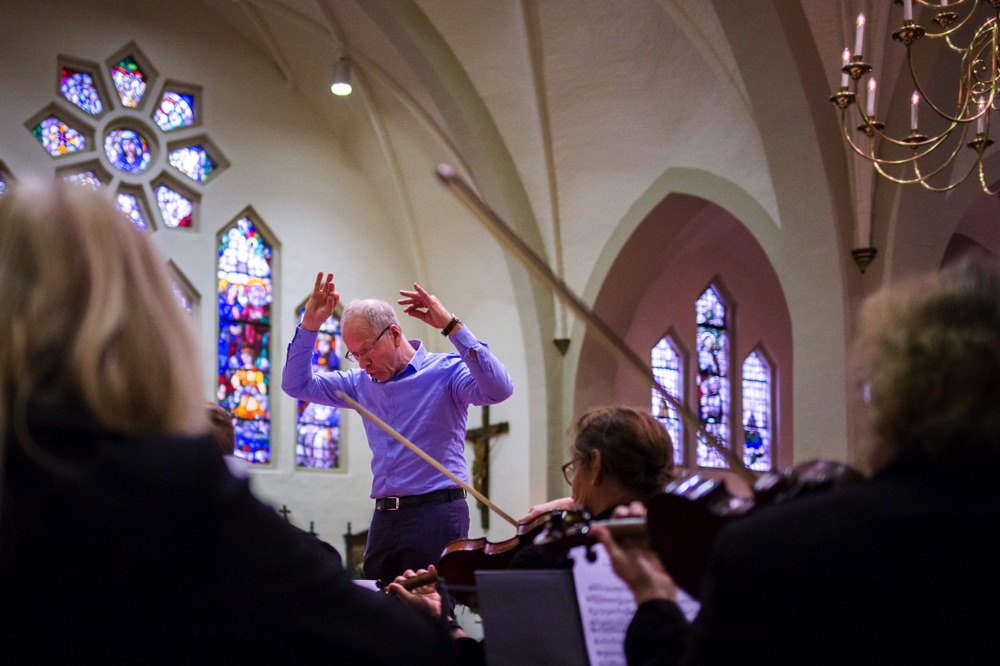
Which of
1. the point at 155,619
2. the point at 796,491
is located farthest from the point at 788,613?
the point at 155,619

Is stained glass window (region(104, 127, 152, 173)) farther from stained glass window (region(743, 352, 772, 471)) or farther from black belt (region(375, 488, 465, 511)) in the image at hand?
black belt (region(375, 488, 465, 511))

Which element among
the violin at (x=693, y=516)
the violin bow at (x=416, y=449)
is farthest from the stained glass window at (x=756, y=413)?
the violin at (x=693, y=516)

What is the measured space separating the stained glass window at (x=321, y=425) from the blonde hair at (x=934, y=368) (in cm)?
1080

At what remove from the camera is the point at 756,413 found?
13.8 m

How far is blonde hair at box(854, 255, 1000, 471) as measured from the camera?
59.5 inches

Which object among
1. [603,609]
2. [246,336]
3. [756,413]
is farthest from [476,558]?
[756,413]

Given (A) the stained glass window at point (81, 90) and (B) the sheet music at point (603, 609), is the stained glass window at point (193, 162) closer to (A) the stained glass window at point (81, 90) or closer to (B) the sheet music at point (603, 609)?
(A) the stained glass window at point (81, 90)

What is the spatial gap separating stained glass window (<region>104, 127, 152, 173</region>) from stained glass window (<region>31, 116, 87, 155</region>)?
0.92ft

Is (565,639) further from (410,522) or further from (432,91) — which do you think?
(432,91)

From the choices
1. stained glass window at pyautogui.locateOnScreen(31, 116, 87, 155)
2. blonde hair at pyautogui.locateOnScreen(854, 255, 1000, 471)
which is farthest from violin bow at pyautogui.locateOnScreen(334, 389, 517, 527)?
stained glass window at pyautogui.locateOnScreen(31, 116, 87, 155)

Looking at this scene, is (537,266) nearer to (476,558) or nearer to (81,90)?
(476,558)

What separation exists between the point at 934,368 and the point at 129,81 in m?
11.7

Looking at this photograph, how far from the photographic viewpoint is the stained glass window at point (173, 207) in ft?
39.1

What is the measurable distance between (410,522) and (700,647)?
→ 324 cm
